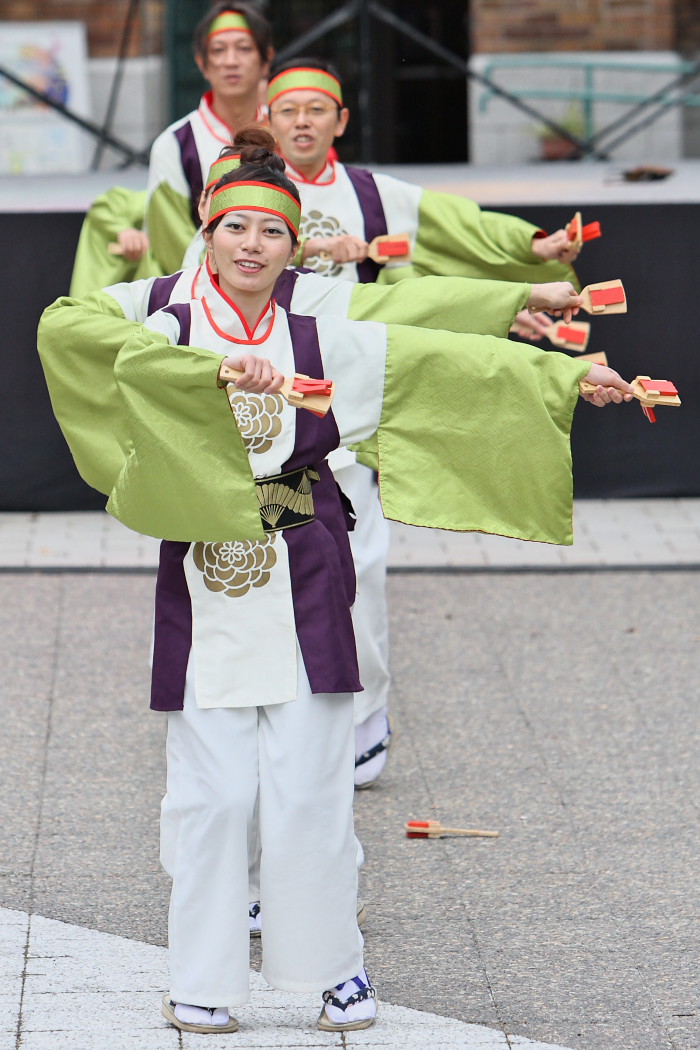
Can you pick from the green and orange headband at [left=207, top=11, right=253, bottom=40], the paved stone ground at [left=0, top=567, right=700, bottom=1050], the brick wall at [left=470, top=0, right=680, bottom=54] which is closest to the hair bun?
the green and orange headband at [left=207, top=11, right=253, bottom=40]

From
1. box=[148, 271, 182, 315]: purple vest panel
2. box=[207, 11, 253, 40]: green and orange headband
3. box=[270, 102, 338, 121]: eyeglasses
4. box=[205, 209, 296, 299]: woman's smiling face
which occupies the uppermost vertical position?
box=[207, 11, 253, 40]: green and orange headband

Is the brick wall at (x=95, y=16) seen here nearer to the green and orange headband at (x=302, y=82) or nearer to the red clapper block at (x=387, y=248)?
the green and orange headband at (x=302, y=82)

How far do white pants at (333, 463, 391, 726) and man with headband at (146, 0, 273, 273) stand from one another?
1.03m

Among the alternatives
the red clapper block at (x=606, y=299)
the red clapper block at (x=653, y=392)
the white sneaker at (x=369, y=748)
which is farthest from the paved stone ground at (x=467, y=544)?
the red clapper block at (x=653, y=392)

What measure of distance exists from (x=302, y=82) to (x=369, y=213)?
1.33 feet

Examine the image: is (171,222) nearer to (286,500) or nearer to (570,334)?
(570,334)

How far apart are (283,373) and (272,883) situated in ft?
3.40

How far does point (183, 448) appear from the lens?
326 centimetres

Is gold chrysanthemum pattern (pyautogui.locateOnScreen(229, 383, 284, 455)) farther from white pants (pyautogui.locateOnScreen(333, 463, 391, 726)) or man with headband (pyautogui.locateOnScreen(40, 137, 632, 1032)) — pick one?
white pants (pyautogui.locateOnScreen(333, 463, 391, 726))

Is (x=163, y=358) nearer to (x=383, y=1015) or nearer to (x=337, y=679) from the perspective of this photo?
(x=337, y=679)

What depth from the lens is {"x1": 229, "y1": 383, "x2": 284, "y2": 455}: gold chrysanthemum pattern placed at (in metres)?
3.39

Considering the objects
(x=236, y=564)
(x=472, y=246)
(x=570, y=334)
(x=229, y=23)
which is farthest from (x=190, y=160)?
(x=236, y=564)

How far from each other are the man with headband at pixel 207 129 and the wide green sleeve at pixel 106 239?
504 mm

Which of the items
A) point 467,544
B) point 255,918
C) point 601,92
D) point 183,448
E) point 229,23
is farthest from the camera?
point 601,92
